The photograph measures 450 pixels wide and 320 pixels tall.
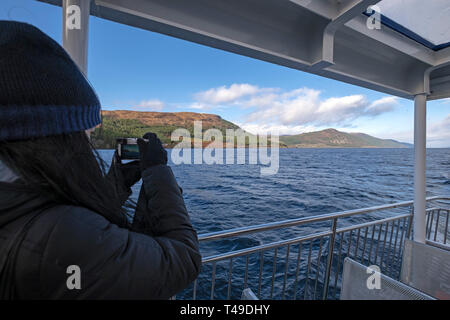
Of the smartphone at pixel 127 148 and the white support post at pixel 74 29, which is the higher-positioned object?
the white support post at pixel 74 29

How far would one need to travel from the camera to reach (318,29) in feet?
7.02

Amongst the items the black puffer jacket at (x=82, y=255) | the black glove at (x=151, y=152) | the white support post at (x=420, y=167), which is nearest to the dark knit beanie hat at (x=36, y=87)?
the black puffer jacket at (x=82, y=255)

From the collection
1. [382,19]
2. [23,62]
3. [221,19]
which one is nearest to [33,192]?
[23,62]

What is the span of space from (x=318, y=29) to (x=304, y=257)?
19.5ft

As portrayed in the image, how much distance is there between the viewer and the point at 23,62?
436 millimetres

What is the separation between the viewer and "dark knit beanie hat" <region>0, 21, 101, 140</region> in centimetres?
41

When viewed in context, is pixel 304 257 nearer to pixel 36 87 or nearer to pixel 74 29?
pixel 74 29

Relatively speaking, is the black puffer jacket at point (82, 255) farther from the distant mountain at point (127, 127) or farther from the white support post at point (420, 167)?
the white support post at point (420, 167)

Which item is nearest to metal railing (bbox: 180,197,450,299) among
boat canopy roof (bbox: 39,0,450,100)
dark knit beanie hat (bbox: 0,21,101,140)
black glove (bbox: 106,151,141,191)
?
black glove (bbox: 106,151,141,191)

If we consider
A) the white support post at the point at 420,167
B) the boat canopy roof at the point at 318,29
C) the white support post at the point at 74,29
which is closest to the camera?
the white support post at the point at 74,29

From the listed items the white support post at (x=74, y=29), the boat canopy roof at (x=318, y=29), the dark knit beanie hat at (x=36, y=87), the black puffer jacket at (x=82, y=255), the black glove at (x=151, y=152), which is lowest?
the black puffer jacket at (x=82, y=255)

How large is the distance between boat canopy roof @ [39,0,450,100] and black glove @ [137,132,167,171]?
1.14 m

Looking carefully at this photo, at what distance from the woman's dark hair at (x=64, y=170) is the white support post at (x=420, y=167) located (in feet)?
12.8

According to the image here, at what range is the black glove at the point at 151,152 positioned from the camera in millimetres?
817
